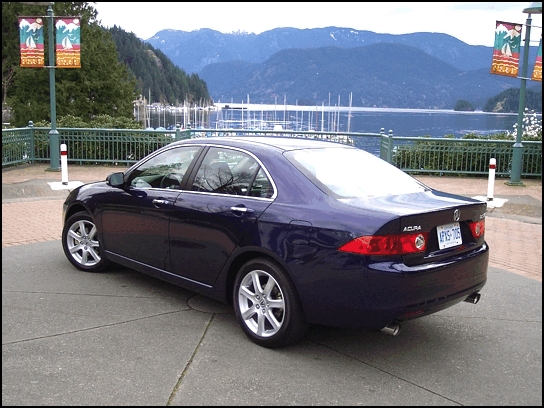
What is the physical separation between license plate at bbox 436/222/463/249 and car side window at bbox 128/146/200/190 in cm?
231

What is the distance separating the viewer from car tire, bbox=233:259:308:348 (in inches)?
169

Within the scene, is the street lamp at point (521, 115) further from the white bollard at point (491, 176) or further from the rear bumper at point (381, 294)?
the rear bumper at point (381, 294)

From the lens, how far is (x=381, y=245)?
394 centimetres

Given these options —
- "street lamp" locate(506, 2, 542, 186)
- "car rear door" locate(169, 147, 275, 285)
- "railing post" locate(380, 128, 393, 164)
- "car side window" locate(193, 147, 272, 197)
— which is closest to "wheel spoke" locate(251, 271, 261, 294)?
"car rear door" locate(169, 147, 275, 285)

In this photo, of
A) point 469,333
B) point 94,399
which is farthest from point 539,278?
point 94,399

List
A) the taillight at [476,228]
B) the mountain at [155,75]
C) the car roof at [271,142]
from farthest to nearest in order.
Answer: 1. the mountain at [155,75]
2. the car roof at [271,142]
3. the taillight at [476,228]

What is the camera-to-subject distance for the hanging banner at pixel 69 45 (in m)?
16.2

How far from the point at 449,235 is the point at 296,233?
1.14 m

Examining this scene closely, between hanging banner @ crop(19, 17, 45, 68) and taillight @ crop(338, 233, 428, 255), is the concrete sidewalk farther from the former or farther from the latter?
taillight @ crop(338, 233, 428, 255)

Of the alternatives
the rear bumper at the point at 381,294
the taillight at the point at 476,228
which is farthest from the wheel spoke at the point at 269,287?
the taillight at the point at 476,228

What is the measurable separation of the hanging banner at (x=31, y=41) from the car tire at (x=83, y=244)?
11.1 metres

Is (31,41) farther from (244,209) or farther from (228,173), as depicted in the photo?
(244,209)

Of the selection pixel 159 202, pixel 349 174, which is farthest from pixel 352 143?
pixel 349 174

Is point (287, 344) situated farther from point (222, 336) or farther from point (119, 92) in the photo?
point (119, 92)
